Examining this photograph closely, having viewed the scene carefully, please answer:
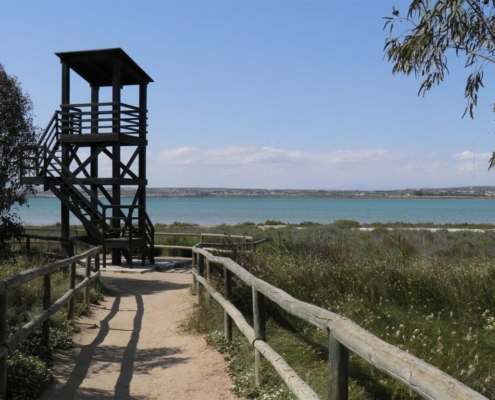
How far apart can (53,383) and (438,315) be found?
407 centimetres

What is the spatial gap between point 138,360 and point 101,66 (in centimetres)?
1306

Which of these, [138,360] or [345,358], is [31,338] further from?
[345,358]

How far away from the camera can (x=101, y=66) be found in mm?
18203

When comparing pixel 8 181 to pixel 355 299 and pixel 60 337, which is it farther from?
pixel 355 299

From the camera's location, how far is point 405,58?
11586mm

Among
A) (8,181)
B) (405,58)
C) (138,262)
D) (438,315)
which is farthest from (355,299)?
(138,262)

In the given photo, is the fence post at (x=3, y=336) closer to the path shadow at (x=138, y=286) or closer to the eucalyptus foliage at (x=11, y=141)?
the path shadow at (x=138, y=286)

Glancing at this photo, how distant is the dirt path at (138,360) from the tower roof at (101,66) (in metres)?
8.86

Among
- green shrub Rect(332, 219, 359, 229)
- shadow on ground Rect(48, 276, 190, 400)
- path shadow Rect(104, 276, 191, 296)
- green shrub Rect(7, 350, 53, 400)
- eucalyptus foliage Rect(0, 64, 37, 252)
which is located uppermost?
eucalyptus foliage Rect(0, 64, 37, 252)

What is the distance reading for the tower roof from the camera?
1722cm

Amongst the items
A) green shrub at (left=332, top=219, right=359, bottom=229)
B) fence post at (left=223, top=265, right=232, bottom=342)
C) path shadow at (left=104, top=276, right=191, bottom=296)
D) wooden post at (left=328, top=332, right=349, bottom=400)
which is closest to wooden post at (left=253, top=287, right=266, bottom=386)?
fence post at (left=223, top=265, right=232, bottom=342)

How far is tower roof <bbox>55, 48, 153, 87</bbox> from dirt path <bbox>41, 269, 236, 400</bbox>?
29.1 ft

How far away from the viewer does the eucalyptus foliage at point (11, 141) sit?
543 inches

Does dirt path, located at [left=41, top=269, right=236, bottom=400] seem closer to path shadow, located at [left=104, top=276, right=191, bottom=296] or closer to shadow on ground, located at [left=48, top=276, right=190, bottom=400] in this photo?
shadow on ground, located at [left=48, top=276, right=190, bottom=400]
